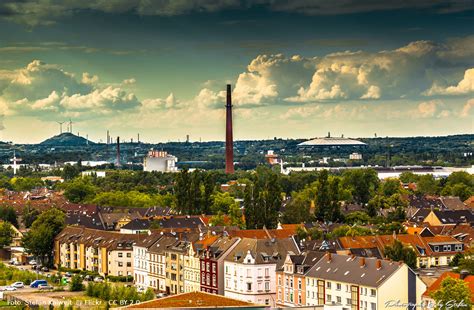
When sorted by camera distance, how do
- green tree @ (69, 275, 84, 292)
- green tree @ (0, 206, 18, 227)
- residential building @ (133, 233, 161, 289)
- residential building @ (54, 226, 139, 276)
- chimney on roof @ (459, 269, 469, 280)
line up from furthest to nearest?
green tree @ (0, 206, 18, 227) → residential building @ (54, 226, 139, 276) → residential building @ (133, 233, 161, 289) → green tree @ (69, 275, 84, 292) → chimney on roof @ (459, 269, 469, 280)

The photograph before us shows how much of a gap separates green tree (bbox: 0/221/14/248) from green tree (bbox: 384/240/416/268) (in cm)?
2918

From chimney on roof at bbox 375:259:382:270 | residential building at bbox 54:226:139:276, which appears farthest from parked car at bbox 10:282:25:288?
chimney on roof at bbox 375:259:382:270

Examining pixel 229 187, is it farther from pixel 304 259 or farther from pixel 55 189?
pixel 304 259

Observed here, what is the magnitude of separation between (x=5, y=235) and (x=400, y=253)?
31.2 m

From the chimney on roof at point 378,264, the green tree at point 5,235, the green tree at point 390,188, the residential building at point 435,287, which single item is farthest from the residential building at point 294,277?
the green tree at point 390,188

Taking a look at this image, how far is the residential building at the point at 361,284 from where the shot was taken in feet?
125

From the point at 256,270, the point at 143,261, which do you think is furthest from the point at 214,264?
the point at 143,261

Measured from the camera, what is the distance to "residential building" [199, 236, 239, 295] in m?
47.6

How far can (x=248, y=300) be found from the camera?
4459cm

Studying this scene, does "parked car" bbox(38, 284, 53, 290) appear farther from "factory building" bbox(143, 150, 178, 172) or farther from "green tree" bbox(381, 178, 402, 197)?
"factory building" bbox(143, 150, 178, 172)

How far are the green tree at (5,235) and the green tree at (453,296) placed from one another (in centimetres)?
3994

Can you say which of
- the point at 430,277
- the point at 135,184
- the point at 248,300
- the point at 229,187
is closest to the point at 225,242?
the point at 248,300

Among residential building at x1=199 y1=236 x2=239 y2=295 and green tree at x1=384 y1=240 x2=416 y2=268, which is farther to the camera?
green tree at x1=384 y1=240 x2=416 y2=268

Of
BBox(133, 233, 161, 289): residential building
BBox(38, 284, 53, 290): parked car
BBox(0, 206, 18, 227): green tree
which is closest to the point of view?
BBox(38, 284, 53, 290): parked car
